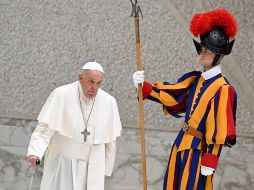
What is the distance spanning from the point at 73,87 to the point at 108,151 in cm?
52

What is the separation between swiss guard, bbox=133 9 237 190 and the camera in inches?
178

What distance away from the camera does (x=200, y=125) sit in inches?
182

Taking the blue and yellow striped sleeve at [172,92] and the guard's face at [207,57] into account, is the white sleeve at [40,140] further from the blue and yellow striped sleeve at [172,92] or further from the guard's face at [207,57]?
the guard's face at [207,57]

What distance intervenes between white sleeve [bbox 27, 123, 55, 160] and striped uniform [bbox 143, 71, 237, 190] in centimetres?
72

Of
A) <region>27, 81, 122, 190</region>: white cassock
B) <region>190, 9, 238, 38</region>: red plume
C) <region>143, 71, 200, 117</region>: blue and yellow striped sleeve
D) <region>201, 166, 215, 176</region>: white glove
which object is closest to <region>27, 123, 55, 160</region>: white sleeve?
<region>27, 81, 122, 190</region>: white cassock

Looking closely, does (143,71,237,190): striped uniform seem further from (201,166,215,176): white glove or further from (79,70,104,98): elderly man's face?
(79,70,104,98): elderly man's face

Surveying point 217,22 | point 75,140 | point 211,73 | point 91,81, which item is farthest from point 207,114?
point 75,140

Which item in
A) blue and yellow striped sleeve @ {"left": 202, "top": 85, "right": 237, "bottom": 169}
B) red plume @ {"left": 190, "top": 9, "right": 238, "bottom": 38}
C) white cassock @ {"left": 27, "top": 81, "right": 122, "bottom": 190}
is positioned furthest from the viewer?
white cassock @ {"left": 27, "top": 81, "right": 122, "bottom": 190}

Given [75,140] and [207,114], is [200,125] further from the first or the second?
[75,140]

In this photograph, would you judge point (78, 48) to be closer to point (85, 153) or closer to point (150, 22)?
point (150, 22)

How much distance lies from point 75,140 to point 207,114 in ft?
3.09

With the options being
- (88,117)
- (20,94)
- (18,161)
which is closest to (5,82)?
(20,94)

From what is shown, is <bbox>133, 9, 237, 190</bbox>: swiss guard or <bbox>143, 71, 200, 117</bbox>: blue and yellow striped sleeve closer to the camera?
<bbox>133, 9, 237, 190</bbox>: swiss guard

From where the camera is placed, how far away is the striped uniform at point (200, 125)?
4512 millimetres
